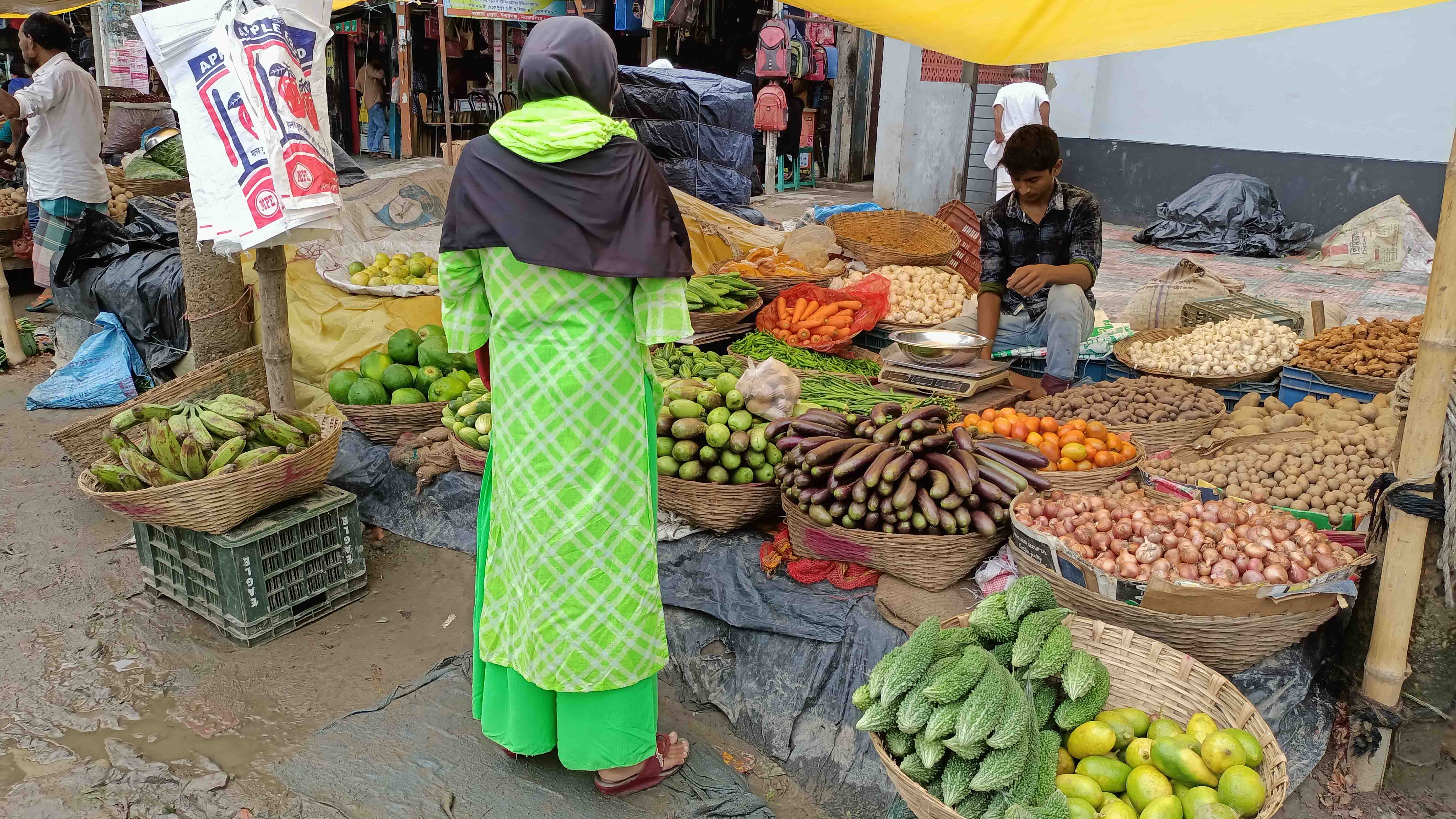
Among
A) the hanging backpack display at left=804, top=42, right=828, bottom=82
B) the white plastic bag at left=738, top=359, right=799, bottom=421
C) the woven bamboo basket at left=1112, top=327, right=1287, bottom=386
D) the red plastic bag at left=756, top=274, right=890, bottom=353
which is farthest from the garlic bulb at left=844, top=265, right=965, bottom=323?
the hanging backpack display at left=804, top=42, right=828, bottom=82

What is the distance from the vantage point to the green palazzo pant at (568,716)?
102 inches

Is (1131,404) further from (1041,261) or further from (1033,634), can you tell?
(1033,634)

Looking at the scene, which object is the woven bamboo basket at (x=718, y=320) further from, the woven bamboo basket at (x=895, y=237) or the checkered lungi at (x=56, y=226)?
the checkered lungi at (x=56, y=226)

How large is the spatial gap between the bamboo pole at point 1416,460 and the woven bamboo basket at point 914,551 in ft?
3.38

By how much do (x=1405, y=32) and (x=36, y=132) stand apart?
12.1m

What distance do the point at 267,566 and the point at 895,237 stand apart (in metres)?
4.62

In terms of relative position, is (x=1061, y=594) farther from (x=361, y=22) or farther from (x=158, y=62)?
(x=361, y=22)

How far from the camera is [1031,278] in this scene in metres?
4.57

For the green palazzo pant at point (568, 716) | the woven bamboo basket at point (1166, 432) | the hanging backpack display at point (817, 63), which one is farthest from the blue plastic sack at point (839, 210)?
the green palazzo pant at point (568, 716)

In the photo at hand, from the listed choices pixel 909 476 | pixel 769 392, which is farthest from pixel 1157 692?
pixel 769 392

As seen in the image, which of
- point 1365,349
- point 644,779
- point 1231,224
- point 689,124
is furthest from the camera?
point 1231,224

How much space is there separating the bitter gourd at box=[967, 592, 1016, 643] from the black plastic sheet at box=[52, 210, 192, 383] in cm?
513

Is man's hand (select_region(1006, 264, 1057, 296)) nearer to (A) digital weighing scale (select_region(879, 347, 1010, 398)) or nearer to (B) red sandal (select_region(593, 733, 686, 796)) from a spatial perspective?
(A) digital weighing scale (select_region(879, 347, 1010, 398))

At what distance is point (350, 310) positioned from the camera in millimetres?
5328
